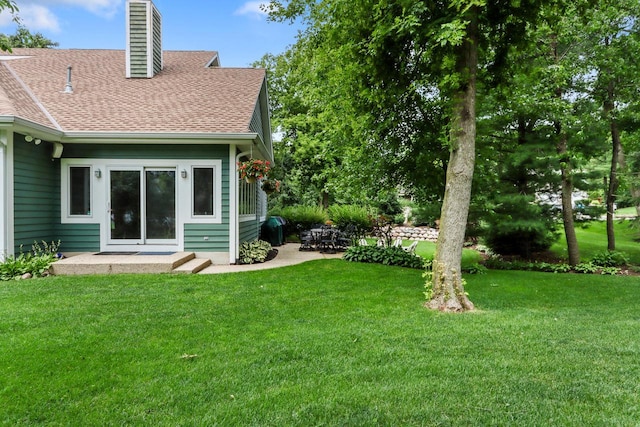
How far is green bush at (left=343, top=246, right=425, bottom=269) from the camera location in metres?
8.66

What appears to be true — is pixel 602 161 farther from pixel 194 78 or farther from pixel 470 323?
pixel 194 78

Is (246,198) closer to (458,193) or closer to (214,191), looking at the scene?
(214,191)

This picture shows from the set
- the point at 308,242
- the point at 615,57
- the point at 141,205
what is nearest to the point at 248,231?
the point at 308,242

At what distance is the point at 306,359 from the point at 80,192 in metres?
7.11

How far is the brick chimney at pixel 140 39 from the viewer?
10086 mm

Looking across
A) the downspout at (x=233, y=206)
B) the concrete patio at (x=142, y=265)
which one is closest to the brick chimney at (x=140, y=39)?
the downspout at (x=233, y=206)

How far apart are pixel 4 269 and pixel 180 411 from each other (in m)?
5.94

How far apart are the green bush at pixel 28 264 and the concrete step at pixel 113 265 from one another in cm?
19

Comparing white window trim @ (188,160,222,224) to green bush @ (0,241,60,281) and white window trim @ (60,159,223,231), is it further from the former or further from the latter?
green bush @ (0,241,60,281)

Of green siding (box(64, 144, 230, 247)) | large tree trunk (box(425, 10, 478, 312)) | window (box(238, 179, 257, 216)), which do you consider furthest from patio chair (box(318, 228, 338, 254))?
large tree trunk (box(425, 10, 478, 312))

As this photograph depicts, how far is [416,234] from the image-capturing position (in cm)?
1884

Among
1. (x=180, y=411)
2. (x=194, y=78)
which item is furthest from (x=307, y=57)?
(x=180, y=411)

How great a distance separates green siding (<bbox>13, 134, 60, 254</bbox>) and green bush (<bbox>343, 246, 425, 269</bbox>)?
6.25 m

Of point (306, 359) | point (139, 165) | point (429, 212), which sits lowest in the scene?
point (306, 359)
